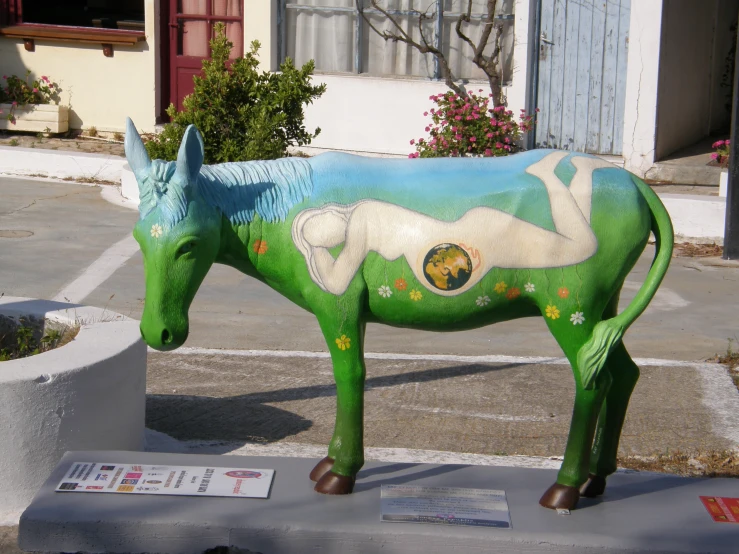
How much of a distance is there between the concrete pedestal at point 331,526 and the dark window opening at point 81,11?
44.2ft

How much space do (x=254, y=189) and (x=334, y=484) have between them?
48.2 inches

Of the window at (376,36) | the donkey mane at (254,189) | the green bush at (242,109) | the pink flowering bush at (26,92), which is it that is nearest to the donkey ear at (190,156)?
the donkey mane at (254,189)

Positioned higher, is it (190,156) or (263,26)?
(263,26)

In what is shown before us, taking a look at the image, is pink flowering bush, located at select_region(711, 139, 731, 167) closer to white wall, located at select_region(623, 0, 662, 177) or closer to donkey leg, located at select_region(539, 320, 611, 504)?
white wall, located at select_region(623, 0, 662, 177)

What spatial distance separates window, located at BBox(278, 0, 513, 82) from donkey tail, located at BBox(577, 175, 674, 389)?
9.04 meters

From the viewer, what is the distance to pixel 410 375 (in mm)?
6594

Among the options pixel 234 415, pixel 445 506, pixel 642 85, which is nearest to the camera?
pixel 445 506

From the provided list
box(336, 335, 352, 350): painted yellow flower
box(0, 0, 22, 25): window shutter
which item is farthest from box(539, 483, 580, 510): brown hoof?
box(0, 0, 22, 25): window shutter

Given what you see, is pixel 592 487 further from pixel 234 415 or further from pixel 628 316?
pixel 234 415

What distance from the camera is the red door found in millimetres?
14141

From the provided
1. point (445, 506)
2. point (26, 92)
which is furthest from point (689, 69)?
point (445, 506)

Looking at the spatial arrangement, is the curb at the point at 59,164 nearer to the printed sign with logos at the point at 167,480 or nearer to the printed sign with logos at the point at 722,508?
the printed sign with logos at the point at 167,480

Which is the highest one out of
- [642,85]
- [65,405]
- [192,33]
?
[192,33]

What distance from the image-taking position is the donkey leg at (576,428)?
12.7 feet
